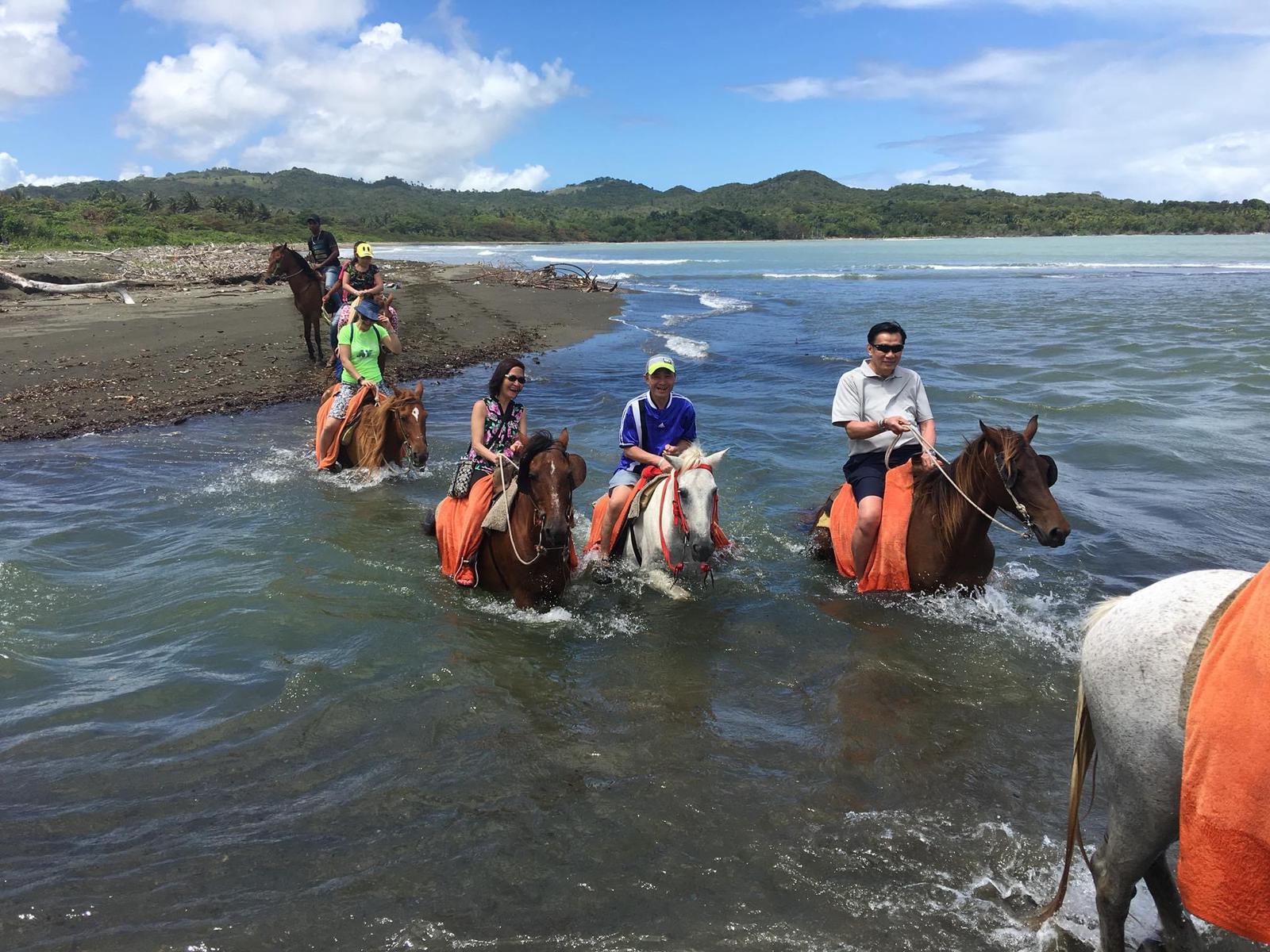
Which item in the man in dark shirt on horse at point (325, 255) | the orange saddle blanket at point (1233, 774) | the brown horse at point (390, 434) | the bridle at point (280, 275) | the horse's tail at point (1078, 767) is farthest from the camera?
the man in dark shirt on horse at point (325, 255)

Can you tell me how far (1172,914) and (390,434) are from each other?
29.7 feet

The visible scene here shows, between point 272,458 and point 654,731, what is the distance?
8.21 meters

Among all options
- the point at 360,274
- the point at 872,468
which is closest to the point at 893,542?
the point at 872,468

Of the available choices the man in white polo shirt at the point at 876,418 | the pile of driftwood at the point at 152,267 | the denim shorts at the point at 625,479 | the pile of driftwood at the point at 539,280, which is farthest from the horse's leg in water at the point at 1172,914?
the pile of driftwood at the point at 539,280

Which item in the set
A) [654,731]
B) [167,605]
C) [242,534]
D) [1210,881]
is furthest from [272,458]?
[1210,881]

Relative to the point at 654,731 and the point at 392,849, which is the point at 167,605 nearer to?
the point at 392,849

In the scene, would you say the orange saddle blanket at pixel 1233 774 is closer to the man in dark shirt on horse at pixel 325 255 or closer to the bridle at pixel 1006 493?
the bridle at pixel 1006 493

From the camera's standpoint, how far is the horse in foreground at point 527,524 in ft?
18.9

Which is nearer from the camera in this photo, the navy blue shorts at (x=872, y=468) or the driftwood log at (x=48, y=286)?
the navy blue shorts at (x=872, y=468)

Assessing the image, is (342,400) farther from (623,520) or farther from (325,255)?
(325,255)

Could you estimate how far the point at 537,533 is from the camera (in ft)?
20.2

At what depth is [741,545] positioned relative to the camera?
841 centimetres

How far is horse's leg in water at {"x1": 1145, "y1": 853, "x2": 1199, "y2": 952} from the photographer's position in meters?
3.22

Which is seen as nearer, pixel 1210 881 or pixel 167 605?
pixel 1210 881
